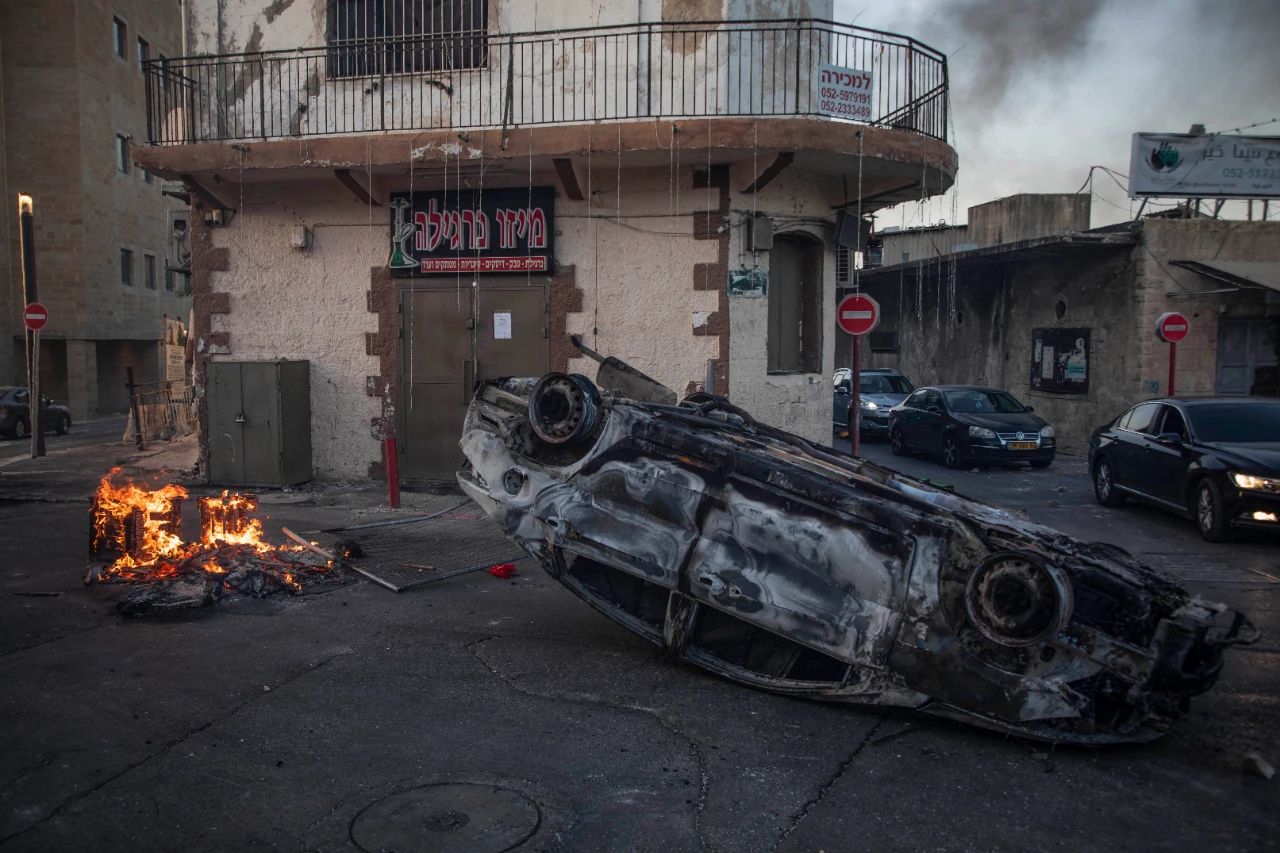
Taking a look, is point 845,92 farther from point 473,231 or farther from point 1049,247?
point 1049,247

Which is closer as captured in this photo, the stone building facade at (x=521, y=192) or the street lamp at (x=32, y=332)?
the stone building facade at (x=521, y=192)

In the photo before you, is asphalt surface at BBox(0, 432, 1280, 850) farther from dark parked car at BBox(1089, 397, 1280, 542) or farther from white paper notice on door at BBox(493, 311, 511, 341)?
white paper notice on door at BBox(493, 311, 511, 341)

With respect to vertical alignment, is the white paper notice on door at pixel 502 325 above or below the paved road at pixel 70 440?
above

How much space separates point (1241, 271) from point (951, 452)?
7144 millimetres

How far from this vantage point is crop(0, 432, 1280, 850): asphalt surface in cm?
388

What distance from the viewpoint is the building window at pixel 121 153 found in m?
33.5

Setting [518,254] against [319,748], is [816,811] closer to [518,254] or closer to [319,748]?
[319,748]

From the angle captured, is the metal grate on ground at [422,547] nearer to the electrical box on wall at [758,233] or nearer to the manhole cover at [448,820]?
the manhole cover at [448,820]

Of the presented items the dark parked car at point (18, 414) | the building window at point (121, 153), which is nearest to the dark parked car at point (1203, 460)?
the dark parked car at point (18, 414)

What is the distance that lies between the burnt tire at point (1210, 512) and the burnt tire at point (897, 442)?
831 cm

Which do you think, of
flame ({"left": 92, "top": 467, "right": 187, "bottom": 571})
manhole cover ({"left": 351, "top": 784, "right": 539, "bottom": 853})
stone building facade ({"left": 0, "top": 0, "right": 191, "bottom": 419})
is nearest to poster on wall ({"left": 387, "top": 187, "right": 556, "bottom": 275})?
flame ({"left": 92, "top": 467, "right": 187, "bottom": 571})

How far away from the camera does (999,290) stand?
2323cm

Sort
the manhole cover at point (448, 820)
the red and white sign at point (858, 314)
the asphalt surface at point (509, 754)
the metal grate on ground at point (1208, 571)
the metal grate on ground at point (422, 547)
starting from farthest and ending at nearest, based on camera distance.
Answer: the red and white sign at point (858, 314)
the metal grate on ground at point (1208, 571)
the metal grate on ground at point (422, 547)
the asphalt surface at point (509, 754)
the manhole cover at point (448, 820)

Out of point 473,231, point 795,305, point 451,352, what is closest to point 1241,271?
point 795,305
